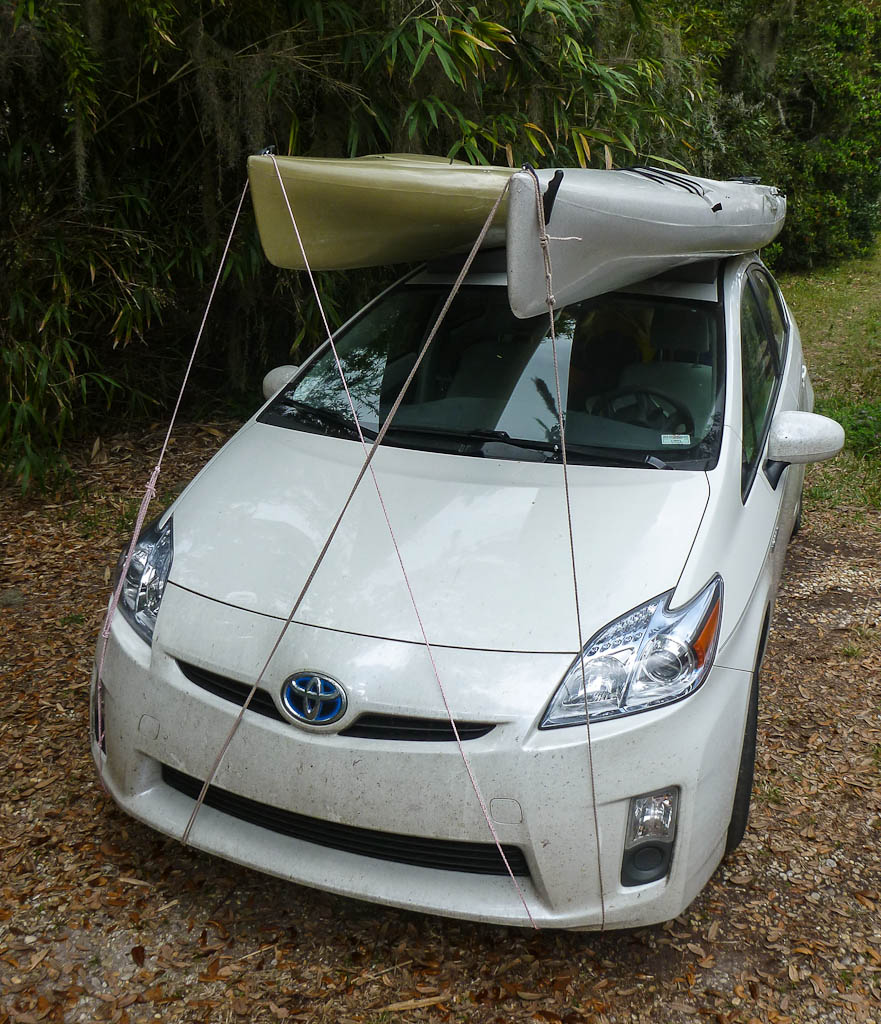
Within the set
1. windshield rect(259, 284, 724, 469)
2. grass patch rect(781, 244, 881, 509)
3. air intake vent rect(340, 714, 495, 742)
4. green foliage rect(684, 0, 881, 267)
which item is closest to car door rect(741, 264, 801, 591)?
windshield rect(259, 284, 724, 469)

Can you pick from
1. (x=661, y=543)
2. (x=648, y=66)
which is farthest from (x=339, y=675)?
(x=648, y=66)

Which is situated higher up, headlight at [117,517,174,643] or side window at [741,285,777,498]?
side window at [741,285,777,498]

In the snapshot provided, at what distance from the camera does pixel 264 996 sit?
2.02 meters

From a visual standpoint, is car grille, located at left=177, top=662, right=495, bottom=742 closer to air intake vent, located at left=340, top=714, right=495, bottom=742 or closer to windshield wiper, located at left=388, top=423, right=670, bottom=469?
air intake vent, located at left=340, top=714, right=495, bottom=742

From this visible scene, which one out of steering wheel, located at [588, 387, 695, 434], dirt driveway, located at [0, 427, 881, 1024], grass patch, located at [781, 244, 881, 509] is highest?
steering wheel, located at [588, 387, 695, 434]

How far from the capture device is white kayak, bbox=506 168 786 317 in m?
1.86

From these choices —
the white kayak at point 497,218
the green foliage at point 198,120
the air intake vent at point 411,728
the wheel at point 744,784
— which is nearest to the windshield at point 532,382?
the white kayak at point 497,218

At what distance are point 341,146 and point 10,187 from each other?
1.54 meters

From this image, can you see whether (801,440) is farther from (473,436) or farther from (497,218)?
(497,218)

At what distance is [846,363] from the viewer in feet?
25.3

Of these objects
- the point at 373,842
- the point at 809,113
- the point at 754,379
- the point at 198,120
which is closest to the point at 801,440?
the point at 754,379

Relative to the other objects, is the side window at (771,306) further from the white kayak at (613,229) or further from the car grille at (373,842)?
the car grille at (373,842)

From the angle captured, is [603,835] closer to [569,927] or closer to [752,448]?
[569,927]

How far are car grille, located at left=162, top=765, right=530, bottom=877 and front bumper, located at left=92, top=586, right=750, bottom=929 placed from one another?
2 cm
